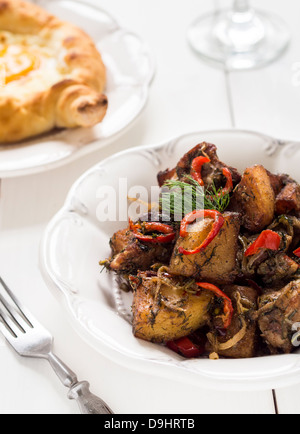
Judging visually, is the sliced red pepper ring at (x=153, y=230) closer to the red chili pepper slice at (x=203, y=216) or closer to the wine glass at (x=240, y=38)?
the red chili pepper slice at (x=203, y=216)

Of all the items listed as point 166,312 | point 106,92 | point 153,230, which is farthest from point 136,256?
point 106,92

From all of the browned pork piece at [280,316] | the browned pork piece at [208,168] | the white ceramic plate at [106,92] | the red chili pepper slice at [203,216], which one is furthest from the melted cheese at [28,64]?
the browned pork piece at [280,316]

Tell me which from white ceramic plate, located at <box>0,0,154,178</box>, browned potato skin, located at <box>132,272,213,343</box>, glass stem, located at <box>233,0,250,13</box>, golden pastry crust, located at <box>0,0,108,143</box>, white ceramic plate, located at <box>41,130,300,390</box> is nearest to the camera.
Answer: white ceramic plate, located at <box>41,130,300,390</box>

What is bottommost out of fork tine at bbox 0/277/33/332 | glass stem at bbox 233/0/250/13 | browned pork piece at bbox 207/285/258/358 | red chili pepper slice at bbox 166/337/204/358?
fork tine at bbox 0/277/33/332

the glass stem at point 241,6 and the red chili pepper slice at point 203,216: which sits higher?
the glass stem at point 241,6

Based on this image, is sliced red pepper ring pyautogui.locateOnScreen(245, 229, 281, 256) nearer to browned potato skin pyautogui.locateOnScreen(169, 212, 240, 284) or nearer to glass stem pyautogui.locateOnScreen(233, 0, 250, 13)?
browned potato skin pyautogui.locateOnScreen(169, 212, 240, 284)

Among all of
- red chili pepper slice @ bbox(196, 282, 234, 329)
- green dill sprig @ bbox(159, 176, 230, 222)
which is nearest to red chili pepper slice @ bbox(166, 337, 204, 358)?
red chili pepper slice @ bbox(196, 282, 234, 329)
